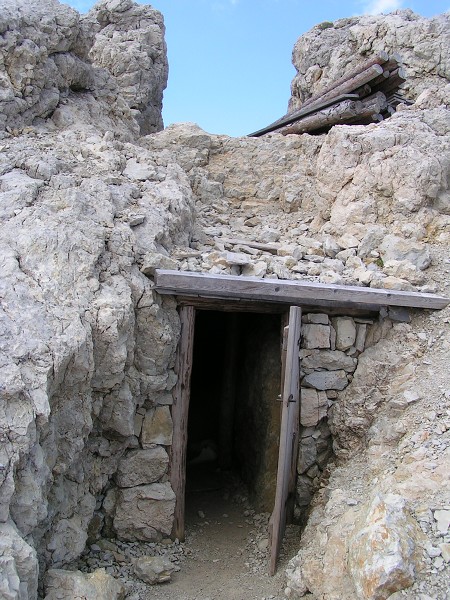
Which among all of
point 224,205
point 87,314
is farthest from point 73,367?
point 224,205

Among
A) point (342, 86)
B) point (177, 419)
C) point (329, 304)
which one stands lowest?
point (177, 419)

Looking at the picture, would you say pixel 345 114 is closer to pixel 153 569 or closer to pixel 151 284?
pixel 151 284

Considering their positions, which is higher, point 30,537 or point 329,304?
point 329,304

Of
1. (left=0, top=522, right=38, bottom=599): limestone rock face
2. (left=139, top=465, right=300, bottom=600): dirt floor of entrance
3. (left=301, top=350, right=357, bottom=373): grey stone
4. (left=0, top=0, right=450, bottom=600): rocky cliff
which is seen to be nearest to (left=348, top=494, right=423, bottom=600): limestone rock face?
(left=0, top=0, right=450, bottom=600): rocky cliff

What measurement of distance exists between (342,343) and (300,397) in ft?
2.89

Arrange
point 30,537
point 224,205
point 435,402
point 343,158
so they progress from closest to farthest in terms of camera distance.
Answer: point 30,537
point 435,402
point 343,158
point 224,205

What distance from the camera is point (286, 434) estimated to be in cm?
597

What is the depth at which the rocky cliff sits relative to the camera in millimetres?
4348

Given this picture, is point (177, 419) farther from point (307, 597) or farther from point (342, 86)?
point (342, 86)

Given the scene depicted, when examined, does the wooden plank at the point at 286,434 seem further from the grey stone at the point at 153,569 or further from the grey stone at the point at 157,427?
the grey stone at the point at 157,427

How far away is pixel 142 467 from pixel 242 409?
3100 millimetres

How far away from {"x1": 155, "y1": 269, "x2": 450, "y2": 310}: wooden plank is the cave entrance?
28 centimetres

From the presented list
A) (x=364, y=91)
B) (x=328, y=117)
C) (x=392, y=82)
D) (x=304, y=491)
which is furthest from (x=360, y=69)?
(x=304, y=491)

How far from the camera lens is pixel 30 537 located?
4.09 metres
